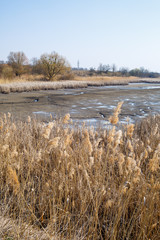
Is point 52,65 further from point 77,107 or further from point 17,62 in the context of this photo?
point 77,107

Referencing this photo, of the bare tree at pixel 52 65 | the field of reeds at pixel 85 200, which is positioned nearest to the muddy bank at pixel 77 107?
the field of reeds at pixel 85 200

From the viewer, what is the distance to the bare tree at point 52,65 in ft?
88.6

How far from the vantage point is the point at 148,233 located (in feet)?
5.34

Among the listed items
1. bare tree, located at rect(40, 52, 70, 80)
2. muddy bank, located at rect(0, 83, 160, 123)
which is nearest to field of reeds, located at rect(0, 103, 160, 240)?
muddy bank, located at rect(0, 83, 160, 123)

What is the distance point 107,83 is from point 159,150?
21.7 meters

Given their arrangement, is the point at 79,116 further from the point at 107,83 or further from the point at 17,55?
the point at 17,55

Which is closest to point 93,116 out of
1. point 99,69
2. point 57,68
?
point 57,68

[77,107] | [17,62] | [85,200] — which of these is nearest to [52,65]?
[17,62]

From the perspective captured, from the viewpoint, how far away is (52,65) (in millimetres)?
27000

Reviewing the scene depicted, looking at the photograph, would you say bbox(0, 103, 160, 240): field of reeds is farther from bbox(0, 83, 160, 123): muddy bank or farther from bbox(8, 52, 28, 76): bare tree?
bbox(8, 52, 28, 76): bare tree

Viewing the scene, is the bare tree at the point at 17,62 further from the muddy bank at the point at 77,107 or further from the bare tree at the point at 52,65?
the muddy bank at the point at 77,107

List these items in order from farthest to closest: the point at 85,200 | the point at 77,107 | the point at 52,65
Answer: the point at 52,65 < the point at 77,107 < the point at 85,200

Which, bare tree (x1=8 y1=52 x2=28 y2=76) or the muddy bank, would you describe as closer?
the muddy bank

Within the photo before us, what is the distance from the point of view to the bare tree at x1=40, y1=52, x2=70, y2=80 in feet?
88.6
